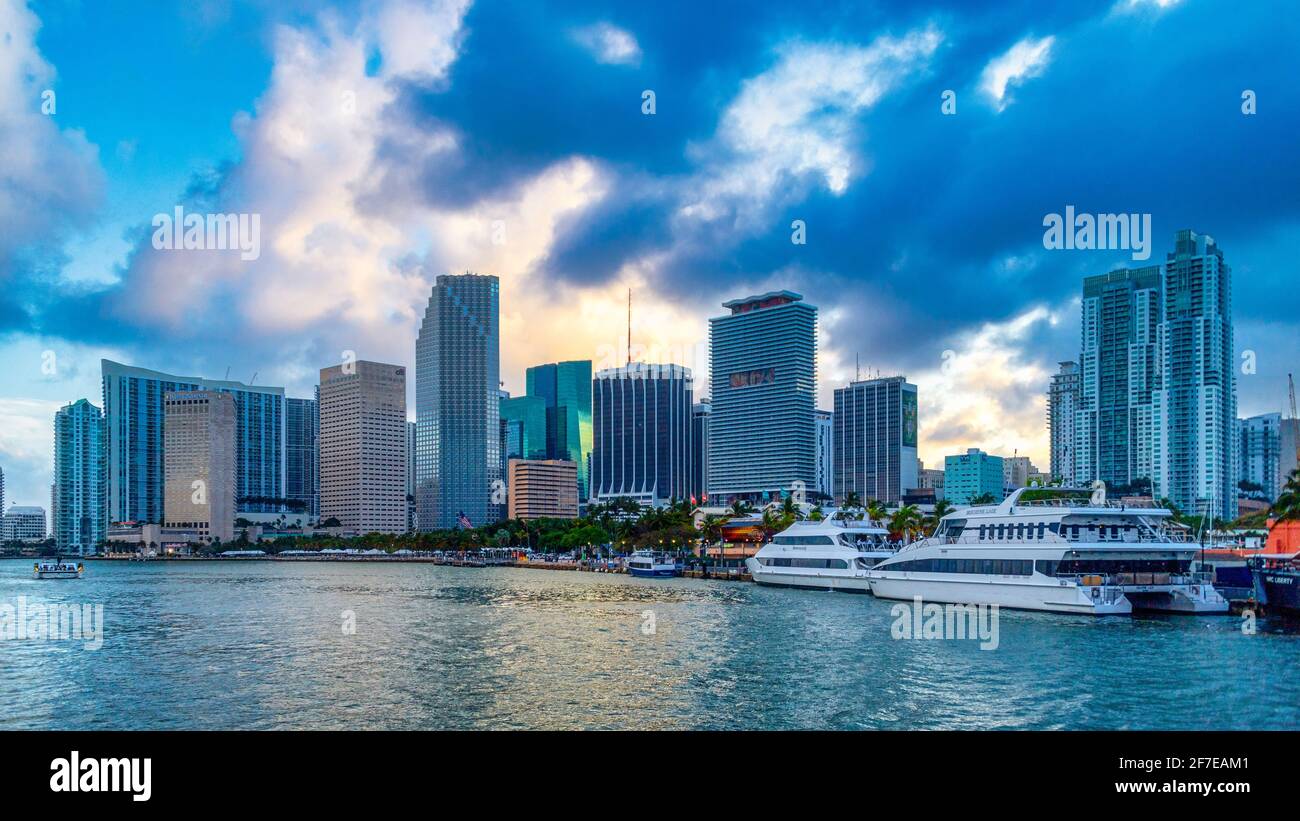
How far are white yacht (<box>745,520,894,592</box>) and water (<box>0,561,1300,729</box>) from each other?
19.6m

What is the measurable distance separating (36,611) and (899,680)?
226ft

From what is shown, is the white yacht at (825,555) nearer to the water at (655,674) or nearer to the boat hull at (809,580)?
the boat hull at (809,580)

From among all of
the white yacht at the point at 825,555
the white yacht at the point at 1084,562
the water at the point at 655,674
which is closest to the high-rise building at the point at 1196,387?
the white yacht at the point at 825,555

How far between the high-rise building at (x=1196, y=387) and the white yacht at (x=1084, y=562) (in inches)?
5912

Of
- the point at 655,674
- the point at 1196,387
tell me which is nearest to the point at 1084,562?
the point at 655,674

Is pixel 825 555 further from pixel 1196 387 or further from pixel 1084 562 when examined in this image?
pixel 1196 387

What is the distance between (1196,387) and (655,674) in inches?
7455

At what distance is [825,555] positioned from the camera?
8281 centimetres

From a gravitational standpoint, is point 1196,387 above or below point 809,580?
above

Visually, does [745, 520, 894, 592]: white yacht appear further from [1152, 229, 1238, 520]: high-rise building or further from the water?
[1152, 229, 1238, 520]: high-rise building

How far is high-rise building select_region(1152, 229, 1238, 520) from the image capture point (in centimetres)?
18688

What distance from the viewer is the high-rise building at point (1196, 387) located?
18688 centimetres

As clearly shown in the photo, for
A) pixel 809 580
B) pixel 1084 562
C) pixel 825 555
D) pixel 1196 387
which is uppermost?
pixel 1196 387
